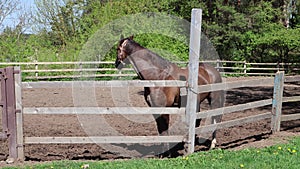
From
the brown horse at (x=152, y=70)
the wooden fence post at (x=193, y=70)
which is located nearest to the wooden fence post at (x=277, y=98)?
the brown horse at (x=152, y=70)

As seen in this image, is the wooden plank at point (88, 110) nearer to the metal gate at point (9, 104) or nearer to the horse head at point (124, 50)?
the metal gate at point (9, 104)

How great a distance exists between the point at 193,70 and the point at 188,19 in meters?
23.8

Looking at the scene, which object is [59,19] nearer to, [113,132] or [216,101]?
[113,132]

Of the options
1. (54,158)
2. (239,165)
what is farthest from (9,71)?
(239,165)

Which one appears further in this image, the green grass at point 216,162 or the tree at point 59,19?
the tree at point 59,19

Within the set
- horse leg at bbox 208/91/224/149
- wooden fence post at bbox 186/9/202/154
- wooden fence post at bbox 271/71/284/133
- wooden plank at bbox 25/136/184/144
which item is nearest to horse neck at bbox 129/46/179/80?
wooden fence post at bbox 186/9/202/154

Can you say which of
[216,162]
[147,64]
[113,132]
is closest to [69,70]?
[113,132]

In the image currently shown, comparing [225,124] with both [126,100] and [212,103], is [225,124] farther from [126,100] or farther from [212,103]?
[126,100]

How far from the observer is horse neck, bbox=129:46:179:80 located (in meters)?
5.17

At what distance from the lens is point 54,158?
5094 mm

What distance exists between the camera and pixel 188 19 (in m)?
27.9

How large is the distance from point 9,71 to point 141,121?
406cm

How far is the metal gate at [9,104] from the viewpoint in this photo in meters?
4.55

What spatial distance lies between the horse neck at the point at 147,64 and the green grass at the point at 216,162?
1.36 meters
